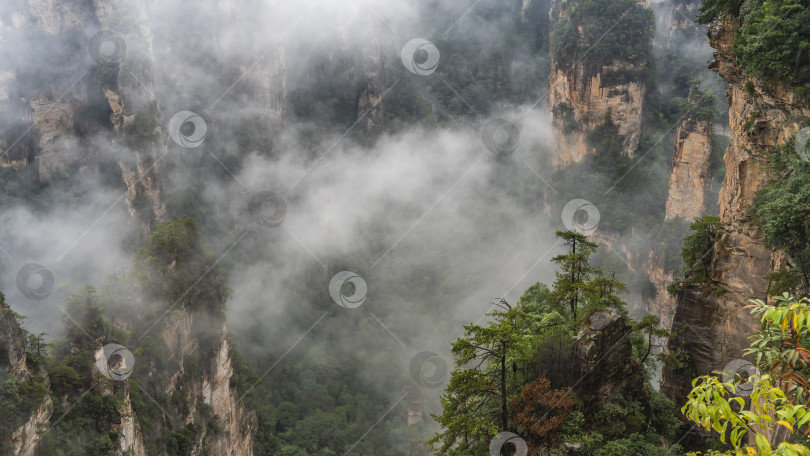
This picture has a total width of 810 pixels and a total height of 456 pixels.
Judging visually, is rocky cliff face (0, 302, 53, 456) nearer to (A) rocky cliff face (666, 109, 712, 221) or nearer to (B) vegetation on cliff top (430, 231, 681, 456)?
(B) vegetation on cliff top (430, 231, 681, 456)

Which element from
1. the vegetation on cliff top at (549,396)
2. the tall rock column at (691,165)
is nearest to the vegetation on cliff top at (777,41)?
the vegetation on cliff top at (549,396)

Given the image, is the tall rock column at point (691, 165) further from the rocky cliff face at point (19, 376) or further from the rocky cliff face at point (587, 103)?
the rocky cliff face at point (19, 376)

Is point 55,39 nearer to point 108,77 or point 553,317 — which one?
point 108,77

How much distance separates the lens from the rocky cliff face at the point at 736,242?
1711cm

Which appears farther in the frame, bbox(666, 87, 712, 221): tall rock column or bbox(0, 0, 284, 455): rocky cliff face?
bbox(0, 0, 284, 455): rocky cliff face

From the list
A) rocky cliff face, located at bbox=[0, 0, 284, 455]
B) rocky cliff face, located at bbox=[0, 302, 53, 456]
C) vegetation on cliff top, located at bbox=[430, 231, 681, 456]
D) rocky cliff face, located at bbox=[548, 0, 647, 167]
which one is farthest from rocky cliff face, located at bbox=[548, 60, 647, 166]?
rocky cliff face, located at bbox=[0, 302, 53, 456]

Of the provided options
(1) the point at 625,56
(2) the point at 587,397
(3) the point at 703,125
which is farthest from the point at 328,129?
(2) the point at 587,397

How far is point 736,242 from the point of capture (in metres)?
19.5

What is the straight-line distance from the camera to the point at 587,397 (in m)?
17.6

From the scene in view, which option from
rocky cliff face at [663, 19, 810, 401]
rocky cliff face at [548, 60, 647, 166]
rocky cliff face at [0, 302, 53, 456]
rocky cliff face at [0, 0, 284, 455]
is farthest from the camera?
rocky cliff face at [548, 60, 647, 166]

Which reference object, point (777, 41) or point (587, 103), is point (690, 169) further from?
point (777, 41)

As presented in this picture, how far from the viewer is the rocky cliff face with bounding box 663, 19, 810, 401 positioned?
17.1 m

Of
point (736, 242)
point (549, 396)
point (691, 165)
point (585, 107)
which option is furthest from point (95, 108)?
point (736, 242)

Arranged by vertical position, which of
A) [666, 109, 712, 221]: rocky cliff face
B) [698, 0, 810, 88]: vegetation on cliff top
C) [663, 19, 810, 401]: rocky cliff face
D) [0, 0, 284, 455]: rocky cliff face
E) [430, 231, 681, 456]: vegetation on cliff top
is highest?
[0, 0, 284, 455]: rocky cliff face
